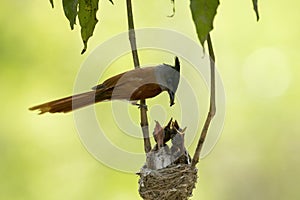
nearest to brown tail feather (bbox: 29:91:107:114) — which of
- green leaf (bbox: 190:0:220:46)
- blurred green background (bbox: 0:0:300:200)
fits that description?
green leaf (bbox: 190:0:220:46)

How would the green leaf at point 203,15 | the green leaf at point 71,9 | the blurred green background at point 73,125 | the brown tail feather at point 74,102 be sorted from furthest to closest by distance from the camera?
the blurred green background at point 73,125 < the brown tail feather at point 74,102 < the green leaf at point 71,9 < the green leaf at point 203,15

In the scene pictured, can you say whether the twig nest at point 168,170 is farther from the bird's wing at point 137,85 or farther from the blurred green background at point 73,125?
the blurred green background at point 73,125

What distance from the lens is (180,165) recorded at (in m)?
1.10

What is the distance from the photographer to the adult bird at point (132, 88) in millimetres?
1108

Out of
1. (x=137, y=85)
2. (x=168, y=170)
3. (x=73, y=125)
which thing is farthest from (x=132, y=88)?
(x=73, y=125)

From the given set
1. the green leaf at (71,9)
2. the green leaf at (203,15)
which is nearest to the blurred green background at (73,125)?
the green leaf at (71,9)

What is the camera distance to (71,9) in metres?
1.03

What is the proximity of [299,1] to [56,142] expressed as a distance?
1.03 metres

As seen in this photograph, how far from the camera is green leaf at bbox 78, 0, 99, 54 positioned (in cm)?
106

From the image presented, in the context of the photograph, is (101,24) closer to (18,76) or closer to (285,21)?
(18,76)

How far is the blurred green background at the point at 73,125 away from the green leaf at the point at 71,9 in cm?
141

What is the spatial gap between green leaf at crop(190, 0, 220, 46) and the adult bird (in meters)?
0.24

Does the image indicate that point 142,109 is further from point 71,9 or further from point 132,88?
point 71,9

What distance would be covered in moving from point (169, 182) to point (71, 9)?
0.32 m
